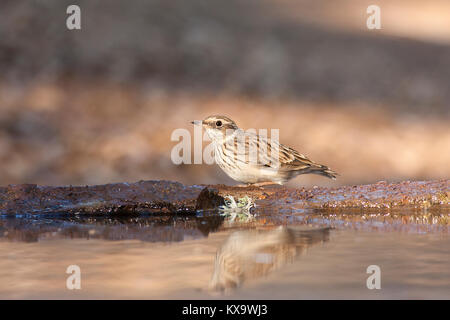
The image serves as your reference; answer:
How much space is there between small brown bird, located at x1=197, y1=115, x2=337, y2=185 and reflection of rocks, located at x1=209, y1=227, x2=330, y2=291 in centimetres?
100

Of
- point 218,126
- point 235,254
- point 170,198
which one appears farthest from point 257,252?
point 218,126

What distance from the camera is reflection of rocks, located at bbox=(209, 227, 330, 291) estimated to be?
166 cm

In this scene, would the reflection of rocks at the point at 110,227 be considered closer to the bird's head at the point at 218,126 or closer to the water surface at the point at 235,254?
the water surface at the point at 235,254

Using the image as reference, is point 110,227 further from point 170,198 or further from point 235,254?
point 235,254

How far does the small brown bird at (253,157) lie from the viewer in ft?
11.4

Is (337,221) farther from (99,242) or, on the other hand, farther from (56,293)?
(56,293)

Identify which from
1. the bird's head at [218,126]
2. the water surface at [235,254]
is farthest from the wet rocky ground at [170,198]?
the bird's head at [218,126]

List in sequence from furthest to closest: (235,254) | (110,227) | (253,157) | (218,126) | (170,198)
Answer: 1. (218,126)
2. (253,157)
3. (170,198)
4. (110,227)
5. (235,254)

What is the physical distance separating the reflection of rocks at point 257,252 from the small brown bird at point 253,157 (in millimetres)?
1003

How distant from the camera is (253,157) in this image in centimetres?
348

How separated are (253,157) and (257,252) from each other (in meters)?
1.51

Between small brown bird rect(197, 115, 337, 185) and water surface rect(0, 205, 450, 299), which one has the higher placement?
small brown bird rect(197, 115, 337, 185)

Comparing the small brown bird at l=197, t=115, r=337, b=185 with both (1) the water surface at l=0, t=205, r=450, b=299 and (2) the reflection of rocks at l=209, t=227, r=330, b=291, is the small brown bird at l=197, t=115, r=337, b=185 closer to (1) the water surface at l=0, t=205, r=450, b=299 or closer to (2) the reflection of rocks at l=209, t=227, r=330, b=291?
(1) the water surface at l=0, t=205, r=450, b=299

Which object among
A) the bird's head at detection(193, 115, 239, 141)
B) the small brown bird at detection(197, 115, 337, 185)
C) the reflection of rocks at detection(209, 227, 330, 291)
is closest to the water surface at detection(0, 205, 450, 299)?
the reflection of rocks at detection(209, 227, 330, 291)
